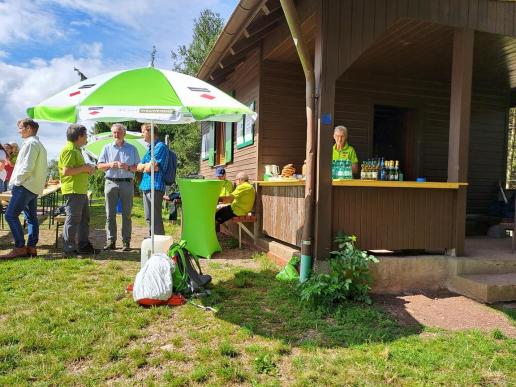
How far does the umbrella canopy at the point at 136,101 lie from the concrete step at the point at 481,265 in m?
2.93

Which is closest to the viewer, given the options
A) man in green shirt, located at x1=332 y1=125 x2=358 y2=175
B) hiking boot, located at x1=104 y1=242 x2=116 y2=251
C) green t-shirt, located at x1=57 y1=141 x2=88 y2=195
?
green t-shirt, located at x1=57 y1=141 x2=88 y2=195

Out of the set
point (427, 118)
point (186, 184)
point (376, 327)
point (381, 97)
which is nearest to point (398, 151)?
point (427, 118)

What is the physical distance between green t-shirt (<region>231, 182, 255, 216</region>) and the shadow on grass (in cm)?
199

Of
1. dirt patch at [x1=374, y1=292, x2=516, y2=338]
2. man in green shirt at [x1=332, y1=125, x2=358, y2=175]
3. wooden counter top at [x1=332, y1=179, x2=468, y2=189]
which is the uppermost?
man in green shirt at [x1=332, y1=125, x2=358, y2=175]

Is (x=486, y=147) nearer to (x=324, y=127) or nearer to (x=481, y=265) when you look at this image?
(x=481, y=265)

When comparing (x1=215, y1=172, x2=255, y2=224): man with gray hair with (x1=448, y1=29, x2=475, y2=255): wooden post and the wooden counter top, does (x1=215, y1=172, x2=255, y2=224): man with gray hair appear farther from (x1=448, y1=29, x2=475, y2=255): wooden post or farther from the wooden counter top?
(x1=448, y1=29, x2=475, y2=255): wooden post

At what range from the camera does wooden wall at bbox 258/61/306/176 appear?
5.93 meters

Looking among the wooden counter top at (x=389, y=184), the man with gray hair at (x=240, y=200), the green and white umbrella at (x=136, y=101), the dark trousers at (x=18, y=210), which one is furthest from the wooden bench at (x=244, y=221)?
the dark trousers at (x=18, y=210)

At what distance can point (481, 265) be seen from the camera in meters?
→ 4.34

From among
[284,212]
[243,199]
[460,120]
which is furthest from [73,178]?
[460,120]

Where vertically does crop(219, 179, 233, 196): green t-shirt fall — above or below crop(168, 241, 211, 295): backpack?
above

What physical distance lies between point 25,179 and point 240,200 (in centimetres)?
282

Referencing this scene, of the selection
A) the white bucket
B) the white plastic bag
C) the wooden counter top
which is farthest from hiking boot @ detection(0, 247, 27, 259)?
the wooden counter top

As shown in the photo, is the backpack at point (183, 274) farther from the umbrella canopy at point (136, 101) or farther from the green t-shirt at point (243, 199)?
the green t-shirt at point (243, 199)
